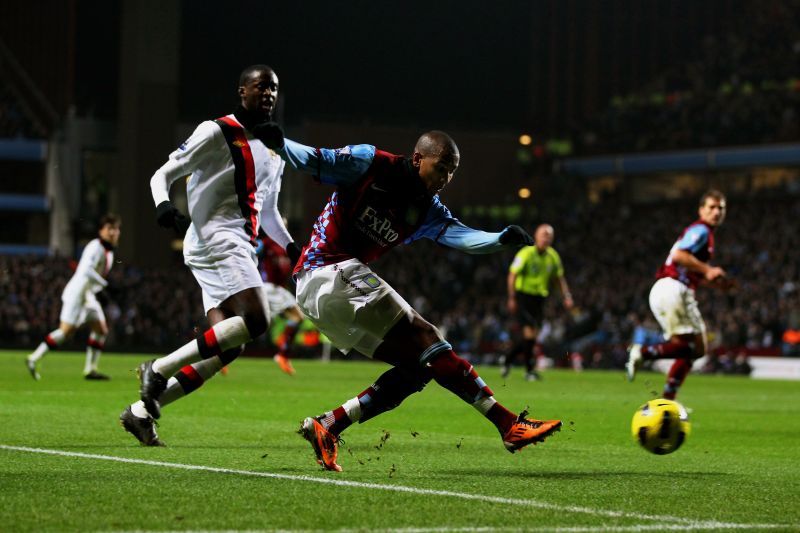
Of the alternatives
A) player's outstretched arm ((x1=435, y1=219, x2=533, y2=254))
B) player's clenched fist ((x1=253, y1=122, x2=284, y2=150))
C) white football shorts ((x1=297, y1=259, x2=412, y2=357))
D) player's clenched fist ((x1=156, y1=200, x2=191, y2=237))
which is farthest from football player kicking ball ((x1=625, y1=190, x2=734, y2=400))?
player's clenched fist ((x1=253, y1=122, x2=284, y2=150))

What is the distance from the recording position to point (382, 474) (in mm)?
7207

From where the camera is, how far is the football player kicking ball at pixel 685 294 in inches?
503

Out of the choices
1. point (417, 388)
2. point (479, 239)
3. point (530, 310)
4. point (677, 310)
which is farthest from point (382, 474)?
point (530, 310)

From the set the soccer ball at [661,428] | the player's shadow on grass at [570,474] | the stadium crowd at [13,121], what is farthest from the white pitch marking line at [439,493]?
the stadium crowd at [13,121]

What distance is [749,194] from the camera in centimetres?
4344

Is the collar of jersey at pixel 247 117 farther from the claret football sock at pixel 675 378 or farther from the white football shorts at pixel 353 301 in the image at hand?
the claret football sock at pixel 675 378

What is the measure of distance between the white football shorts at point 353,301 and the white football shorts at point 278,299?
13.1 m

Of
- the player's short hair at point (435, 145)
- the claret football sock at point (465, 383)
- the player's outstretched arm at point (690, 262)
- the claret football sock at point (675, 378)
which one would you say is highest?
the player's short hair at point (435, 145)

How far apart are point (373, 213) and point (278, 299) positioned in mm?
13389

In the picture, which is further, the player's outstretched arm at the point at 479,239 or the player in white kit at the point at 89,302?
the player in white kit at the point at 89,302

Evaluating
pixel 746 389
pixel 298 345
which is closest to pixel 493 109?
pixel 298 345

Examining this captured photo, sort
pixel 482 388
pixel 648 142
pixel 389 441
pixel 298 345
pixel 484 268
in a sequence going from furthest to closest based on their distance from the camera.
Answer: pixel 648 142
pixel 484 268
pixel 298 345
pixel 389 441
pixel 482 388

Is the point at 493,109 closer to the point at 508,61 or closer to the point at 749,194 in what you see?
the point at 508,61

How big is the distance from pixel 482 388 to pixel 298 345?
88.8 feet
